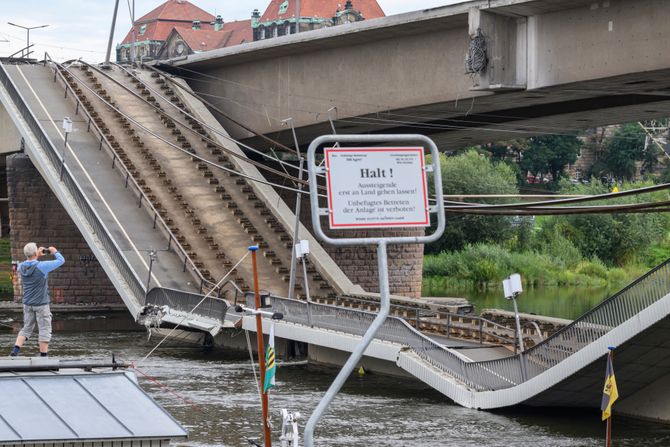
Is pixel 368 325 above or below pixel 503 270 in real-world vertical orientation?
above

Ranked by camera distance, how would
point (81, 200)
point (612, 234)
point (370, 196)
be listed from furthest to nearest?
point (612, 234) < point (81, 200) < point (370, 196)

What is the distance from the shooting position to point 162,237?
4238 cm

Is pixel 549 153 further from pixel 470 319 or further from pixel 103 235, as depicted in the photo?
pixel 470 319

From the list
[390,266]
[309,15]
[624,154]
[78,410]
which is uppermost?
[309,15]

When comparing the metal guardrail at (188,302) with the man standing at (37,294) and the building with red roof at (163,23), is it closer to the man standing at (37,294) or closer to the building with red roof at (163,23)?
the man standing at (37,294)

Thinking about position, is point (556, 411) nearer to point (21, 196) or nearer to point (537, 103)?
point (537, 103)

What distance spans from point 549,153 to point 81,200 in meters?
82.3

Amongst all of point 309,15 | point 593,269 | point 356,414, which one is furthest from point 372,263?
point 309,15

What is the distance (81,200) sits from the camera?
41688 mm

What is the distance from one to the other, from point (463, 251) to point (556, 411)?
47.7m

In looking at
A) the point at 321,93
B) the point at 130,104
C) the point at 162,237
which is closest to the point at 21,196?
the point at 130,104

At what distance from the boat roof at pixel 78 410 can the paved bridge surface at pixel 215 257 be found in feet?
38.3

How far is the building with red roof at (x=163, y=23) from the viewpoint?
182m

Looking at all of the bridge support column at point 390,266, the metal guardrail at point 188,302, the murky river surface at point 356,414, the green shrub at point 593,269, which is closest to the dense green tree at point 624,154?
the green shrub at point 593,269
